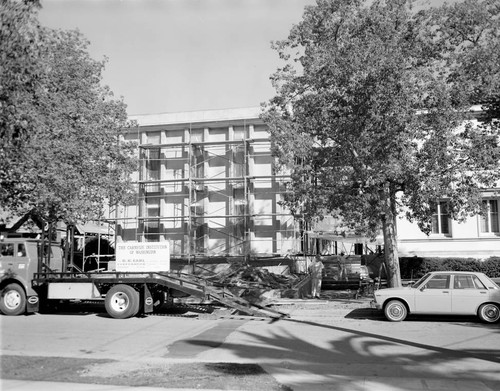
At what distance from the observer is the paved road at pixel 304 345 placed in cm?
849

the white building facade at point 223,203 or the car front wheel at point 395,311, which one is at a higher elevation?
the white building facade at point 223,203

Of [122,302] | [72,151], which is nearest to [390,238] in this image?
[122,302]

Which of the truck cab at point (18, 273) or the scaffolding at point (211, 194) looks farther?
the scaffolding at point (211, 194)

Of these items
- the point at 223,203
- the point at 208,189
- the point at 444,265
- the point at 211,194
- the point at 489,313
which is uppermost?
the point at 208,189

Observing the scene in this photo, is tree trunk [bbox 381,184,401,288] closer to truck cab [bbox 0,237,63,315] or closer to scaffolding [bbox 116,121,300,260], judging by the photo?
scaffolding [bbox 116,121,300,260]

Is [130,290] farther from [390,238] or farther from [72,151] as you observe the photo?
[390,238]

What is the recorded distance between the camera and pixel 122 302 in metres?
16.0

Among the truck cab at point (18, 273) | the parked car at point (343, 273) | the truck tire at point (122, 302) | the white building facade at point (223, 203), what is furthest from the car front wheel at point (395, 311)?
the white building facade at point (223, 203)

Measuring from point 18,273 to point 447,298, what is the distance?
1281 cm

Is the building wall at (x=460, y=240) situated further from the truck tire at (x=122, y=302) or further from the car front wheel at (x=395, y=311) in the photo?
the truck tire at (x=122, y=302)

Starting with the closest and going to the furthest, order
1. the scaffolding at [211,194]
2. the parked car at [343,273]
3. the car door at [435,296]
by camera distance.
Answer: the car door at [435,296] → the parked car at [343,273] → the scaffolding at [211,194]

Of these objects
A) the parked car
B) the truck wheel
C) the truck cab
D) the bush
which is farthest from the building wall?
the truck wheel

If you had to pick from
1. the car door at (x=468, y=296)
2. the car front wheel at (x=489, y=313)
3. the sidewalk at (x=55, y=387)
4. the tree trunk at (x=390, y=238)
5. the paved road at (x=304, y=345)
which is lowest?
the paved road at (x=304, y=345)

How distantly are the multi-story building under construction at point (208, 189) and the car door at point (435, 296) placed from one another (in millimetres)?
14777
